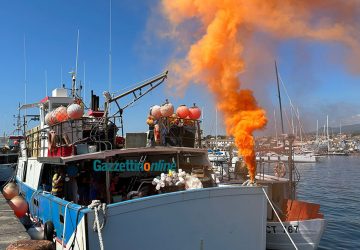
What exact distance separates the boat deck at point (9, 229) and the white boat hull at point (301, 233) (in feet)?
29.8

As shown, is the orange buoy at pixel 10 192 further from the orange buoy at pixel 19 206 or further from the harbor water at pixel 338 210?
the harbor water at pixel 338 210

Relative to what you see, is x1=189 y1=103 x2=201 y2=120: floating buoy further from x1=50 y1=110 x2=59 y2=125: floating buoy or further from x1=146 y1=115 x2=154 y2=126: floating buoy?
x1=50 y1=110 x2=59 y2=125: floating buoy

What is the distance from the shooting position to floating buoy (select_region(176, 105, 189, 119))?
14375 millimetres

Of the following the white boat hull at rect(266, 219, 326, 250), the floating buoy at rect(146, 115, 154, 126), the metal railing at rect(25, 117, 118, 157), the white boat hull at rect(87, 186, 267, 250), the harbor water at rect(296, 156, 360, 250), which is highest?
the floating buoy at rect(146, 115, 154, 126)

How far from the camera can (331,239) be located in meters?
18.7

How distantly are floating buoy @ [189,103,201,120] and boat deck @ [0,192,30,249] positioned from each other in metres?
6.81

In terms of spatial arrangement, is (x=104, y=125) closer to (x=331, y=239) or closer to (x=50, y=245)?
(x=50, y=245)

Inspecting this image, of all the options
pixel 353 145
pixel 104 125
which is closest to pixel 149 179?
pixel 104 125

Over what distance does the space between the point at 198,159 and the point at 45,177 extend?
5701mm

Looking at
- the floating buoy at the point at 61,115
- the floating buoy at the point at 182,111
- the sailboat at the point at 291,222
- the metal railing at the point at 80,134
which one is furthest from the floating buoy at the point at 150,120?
the sailboat at the point at 291,222

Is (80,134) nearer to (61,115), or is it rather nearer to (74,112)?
(74,112)

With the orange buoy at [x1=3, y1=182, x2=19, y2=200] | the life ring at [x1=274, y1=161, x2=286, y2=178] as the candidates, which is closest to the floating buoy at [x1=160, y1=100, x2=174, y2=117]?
the life ring at [x1=274, y1=161, x2=286, y2=178]

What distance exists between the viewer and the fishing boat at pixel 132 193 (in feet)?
28.2

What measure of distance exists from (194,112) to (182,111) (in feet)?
1.93
